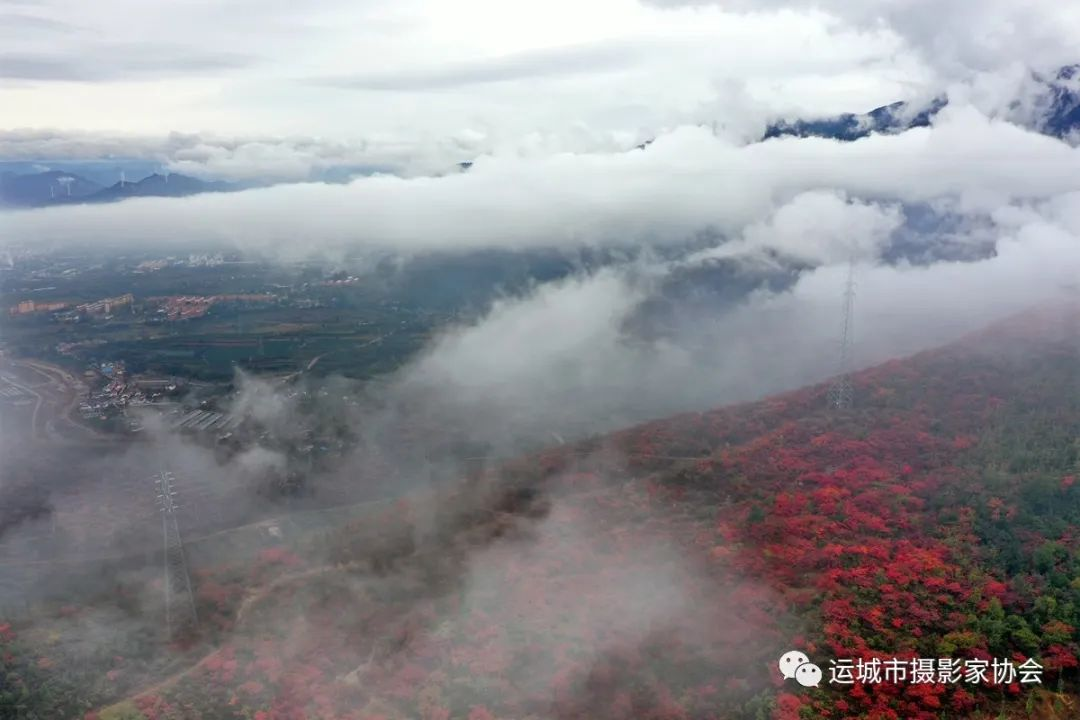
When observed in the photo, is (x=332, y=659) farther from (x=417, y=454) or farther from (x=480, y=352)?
(x=480, y=352)

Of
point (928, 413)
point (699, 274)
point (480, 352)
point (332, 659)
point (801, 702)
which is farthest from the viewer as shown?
point (699, 274)

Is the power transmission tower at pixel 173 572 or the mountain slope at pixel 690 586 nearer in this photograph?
the mountain slope at pixel 690 586

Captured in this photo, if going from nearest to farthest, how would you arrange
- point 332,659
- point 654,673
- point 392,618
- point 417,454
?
point 654,673, point 332,659, point 392,618, point 417,454

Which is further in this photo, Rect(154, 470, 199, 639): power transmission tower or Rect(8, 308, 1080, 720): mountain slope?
Rect(154, 470, 199, 639): power transmission tower

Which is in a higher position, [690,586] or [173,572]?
[690,586]

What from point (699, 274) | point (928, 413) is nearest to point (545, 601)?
point (928, 413)

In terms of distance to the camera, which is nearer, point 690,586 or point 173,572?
point 690,586

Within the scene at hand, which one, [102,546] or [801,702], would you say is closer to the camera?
[801,702]
